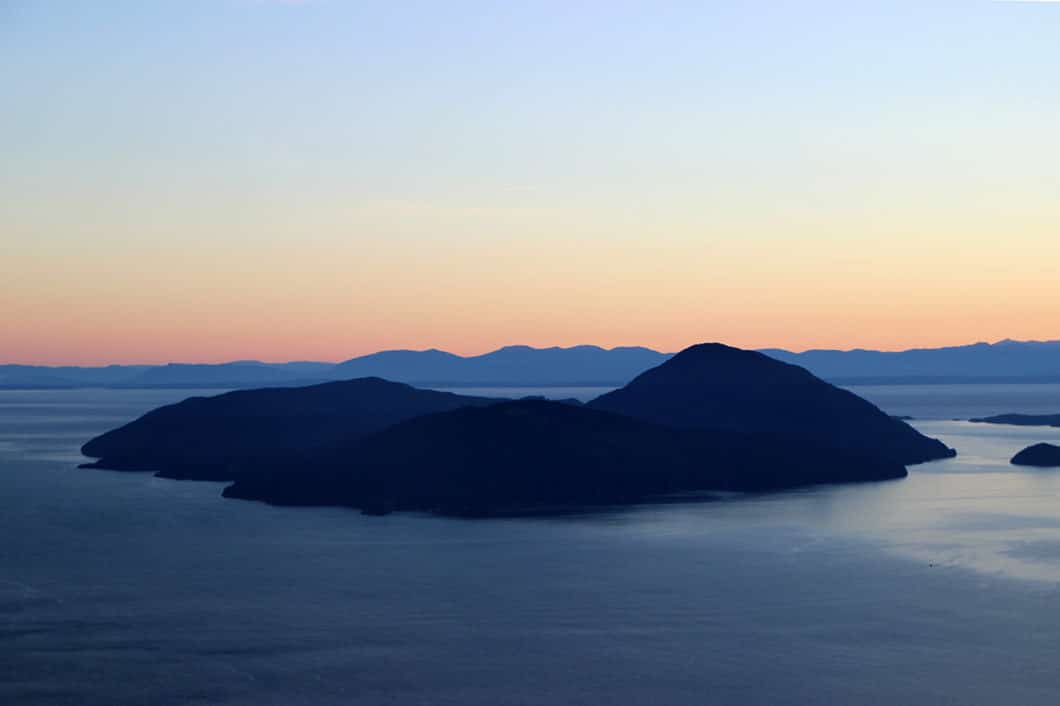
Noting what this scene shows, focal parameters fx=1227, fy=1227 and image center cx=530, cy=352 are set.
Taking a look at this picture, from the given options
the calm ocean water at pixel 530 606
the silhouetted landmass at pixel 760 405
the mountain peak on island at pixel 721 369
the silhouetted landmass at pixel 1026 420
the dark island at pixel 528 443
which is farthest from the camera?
the silhouetted landmass at pixel 1026 420

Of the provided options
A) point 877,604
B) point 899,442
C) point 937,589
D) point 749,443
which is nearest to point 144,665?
point 877,604

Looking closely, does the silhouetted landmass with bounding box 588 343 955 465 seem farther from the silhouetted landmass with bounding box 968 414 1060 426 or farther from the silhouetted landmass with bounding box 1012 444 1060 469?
the silhouetted landmass with bounding box 968 414 1060 426

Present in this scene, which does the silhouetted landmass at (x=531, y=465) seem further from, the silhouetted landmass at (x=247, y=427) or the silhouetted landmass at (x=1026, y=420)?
the silhouetted landmass at (x=1026, y=420)

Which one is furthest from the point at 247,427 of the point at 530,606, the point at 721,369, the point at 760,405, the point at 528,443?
the point at 530,606

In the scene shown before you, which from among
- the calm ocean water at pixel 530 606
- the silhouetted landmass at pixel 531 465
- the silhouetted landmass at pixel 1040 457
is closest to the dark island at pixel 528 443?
the silhouetted landmass at pixel 531 465

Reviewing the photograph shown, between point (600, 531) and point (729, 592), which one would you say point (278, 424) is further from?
point (729, 592)

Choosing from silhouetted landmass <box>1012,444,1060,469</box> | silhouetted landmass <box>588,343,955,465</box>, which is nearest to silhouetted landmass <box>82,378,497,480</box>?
silhouetted landmass <box>588,343,955,465</box>

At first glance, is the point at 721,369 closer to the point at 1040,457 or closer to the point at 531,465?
the point at 1040,457
